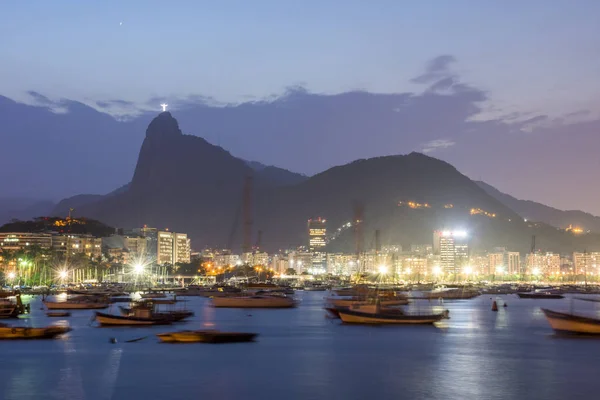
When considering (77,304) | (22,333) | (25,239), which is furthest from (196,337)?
(25,239)

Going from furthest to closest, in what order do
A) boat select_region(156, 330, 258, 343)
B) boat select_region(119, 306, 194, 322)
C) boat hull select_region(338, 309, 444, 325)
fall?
boat hull select_region(338, 309, 444, 325) → boat select_region(119, 306, 194, 322) → boat select_region(156, 330, 258, 343)

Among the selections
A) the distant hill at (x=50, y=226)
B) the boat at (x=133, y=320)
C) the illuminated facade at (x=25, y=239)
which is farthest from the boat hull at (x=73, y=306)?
the distant hill at (x=50, y=226)

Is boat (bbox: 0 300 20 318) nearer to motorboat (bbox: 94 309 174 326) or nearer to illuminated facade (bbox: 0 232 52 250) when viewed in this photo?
motorboat (bbox: 94 309 174 326)

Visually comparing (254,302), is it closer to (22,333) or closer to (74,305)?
(74,305)

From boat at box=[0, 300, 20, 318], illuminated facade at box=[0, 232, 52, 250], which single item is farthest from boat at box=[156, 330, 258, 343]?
illuminated facade at box=[0, 232, 52, 250]

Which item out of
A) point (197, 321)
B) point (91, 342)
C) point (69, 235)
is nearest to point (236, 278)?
point (69, 235)

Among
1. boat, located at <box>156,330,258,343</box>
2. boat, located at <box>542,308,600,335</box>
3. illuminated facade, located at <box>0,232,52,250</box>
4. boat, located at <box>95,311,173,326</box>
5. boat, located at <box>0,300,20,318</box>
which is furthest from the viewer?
illuminated facade, located at <box>0,232,52,250</box>

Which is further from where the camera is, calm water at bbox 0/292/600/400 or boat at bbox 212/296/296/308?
boat at bbox 212/296/296/308

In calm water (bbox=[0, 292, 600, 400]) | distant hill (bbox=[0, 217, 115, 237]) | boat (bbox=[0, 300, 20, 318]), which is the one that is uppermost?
distant hill (bbox=[0, 217, 115, 237])
